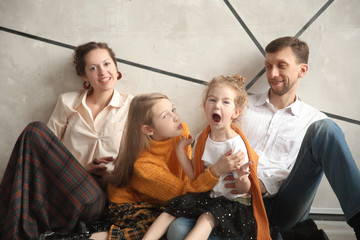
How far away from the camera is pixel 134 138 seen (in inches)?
70.9

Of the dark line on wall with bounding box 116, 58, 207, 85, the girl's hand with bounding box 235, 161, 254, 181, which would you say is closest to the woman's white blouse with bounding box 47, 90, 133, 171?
the dark line on wall with bounding box 116, 58, 207, 85

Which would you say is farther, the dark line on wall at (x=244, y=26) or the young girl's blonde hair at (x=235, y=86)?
the dark line on wall at (x=244, y=26)

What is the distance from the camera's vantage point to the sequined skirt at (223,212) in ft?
5.08

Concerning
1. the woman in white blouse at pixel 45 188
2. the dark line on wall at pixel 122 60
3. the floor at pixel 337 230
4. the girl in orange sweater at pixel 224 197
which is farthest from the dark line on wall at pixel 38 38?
the floor at pixel 337 230

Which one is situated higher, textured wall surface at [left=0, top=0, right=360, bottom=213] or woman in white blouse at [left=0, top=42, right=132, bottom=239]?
textured wall surface at [left=0, top=0, right=360, bottom=213]

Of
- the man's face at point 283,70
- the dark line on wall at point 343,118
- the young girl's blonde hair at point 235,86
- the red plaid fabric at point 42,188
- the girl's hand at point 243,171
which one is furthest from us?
the dark line on wall at point 343,118

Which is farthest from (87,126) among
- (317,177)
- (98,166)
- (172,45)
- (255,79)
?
(317,177)

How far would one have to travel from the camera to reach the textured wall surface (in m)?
2.21

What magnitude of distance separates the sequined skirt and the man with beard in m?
0.06

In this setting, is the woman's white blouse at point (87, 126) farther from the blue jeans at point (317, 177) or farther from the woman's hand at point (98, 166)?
the blue jeans at point (317, 177)

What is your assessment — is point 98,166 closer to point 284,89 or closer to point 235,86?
point 235,86

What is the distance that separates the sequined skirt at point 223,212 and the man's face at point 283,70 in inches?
28.8

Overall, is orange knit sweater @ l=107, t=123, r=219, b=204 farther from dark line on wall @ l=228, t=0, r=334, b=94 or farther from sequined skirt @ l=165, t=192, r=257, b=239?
dark line on wall @ l=228, t=0, r=334, b=94

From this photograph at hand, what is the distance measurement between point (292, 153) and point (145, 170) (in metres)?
0.82
